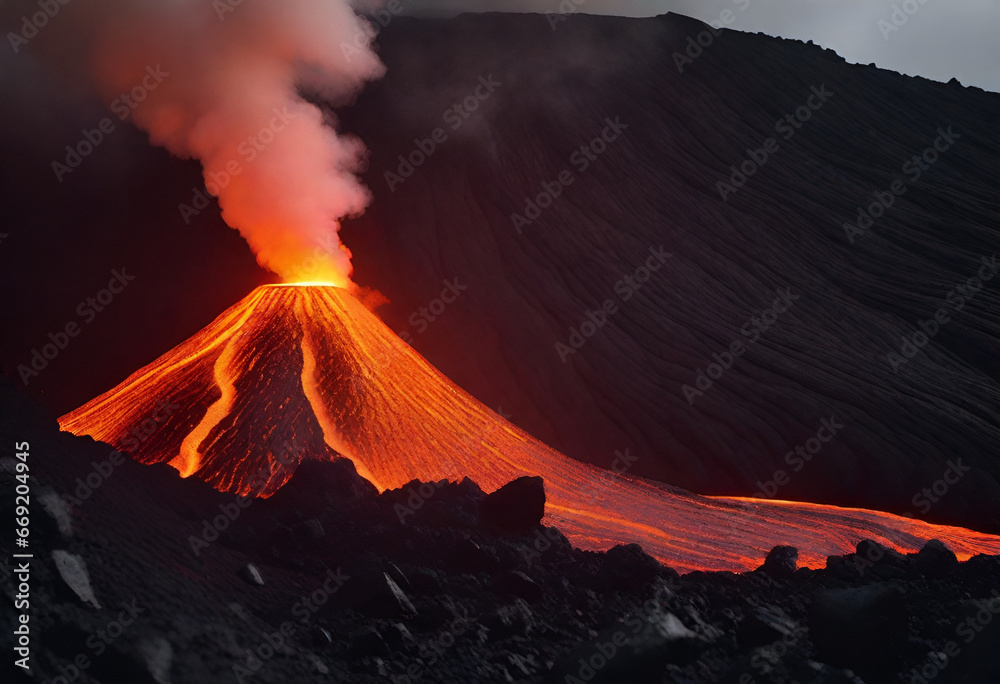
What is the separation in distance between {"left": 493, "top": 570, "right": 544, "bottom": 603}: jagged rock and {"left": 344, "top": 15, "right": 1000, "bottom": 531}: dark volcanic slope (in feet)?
36.8

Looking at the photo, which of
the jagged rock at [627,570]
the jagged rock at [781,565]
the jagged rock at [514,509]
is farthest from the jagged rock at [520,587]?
the jagged rock at [781,565]

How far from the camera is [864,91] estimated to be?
129 feet

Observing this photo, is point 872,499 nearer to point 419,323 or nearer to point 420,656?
point 419,323

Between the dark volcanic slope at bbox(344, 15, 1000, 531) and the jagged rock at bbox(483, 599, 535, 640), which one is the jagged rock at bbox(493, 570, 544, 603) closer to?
the jagged rock at bbox(483, 599, 535, 640)

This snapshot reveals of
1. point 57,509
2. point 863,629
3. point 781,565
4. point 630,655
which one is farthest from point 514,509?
point 57,509

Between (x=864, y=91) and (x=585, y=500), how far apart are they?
33.7 metres

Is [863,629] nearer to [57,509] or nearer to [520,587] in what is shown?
[520,587]

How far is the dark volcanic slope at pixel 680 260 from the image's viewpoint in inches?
761

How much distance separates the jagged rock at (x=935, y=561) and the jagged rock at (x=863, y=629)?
2.84m

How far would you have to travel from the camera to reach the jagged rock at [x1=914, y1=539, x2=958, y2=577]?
961 centimetres

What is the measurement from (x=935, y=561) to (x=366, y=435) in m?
7.25

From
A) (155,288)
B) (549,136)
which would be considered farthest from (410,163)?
(155,288)

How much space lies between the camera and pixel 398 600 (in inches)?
262

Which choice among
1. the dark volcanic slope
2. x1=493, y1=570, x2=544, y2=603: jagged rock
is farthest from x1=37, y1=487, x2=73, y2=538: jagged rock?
the dark volcanic slope
